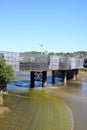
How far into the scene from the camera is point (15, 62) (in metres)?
60.8

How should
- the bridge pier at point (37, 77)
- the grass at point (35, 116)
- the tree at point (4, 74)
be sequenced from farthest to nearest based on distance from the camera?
→ the bridge pier at point (37, 77), the tree at point (4, 74), the grass at point (35, 116)

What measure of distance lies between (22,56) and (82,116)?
96.4 feet

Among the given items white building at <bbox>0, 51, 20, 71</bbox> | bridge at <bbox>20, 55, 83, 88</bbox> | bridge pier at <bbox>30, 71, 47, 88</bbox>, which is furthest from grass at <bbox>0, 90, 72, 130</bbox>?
bridge pier at <bbox>30, 71, 47, 88</bbox>

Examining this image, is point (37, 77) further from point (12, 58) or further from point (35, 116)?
point (35, 116)

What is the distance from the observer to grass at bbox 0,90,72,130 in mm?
32344

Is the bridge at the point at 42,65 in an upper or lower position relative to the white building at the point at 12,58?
lower

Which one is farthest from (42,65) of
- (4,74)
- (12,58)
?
(4,74)

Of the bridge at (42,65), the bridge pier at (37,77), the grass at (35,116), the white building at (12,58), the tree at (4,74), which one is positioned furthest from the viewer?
the bridge pier at (37,77)

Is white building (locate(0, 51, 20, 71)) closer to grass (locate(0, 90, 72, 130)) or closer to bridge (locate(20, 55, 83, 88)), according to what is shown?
bridge (locate(20, 55, 83, 88))

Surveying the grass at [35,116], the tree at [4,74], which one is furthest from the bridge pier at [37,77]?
the grass at [35,116]

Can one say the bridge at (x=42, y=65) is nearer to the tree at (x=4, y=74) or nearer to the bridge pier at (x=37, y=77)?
the bridge pier at (x=37, y=77)

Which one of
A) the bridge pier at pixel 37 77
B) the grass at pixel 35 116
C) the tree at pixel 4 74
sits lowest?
the grass at pixel 35 116

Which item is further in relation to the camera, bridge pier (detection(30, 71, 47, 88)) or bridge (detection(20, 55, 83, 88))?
bridge pier (detection(30, 71, 47, 88))

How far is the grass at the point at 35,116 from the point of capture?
32.3m
